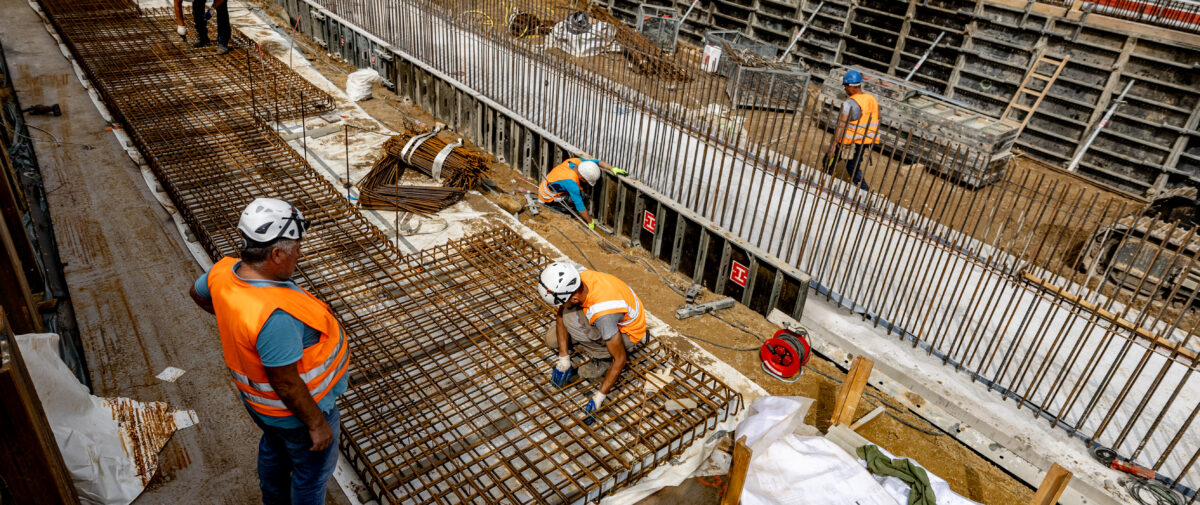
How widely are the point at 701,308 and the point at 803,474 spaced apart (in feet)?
9.17

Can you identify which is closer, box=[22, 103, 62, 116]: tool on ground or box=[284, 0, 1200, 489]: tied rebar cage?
box=[284, 0, 1200, 489]: tied rebar cage

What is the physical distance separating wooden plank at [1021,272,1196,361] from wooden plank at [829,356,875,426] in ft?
5.95

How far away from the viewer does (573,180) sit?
32.1 feet

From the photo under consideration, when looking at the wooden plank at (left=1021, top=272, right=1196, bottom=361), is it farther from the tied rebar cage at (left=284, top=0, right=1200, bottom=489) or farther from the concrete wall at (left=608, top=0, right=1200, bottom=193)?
the concrete wall at (left=608, top=0, right=1200, bottom=193)

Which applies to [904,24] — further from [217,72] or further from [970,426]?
[217,72]

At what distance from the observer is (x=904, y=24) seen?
58.6ft

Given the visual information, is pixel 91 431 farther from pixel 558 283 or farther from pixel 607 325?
pixel 607 325

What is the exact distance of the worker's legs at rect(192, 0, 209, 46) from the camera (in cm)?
1346

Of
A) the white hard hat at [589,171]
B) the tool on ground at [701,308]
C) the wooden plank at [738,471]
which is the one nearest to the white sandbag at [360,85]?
the white hard hat at [589,171]

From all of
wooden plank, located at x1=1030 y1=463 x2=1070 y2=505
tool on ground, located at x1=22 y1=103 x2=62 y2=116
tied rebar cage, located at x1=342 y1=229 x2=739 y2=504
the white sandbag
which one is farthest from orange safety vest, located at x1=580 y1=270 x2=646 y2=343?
tool on ground, located at x1=22 y1=103 x2=62 y2=116

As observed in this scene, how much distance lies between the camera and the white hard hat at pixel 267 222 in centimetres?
374

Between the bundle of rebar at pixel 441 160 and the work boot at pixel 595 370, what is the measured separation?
15.2ft

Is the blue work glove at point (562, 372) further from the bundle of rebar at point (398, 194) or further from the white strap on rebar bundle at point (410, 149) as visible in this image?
the white strap on rebar bundle at point (410, 149)

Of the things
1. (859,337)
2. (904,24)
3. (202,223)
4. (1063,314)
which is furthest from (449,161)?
(904,24)
